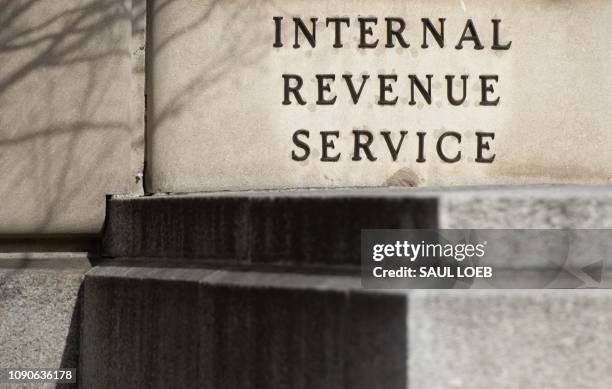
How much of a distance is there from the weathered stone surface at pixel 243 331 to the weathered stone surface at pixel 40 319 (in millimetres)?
299

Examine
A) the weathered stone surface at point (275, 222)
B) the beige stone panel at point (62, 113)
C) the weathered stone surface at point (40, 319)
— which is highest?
the beige stone panel at point (62, 113)

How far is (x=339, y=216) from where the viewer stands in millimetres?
3561

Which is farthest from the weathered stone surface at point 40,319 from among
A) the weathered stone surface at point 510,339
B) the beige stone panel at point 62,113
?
the weathered stone surface at point 510,339

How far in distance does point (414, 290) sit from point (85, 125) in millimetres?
2674

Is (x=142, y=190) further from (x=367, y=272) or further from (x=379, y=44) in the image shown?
(x=367, y=272)

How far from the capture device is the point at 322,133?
5.47m

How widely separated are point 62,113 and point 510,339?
3.00 meters

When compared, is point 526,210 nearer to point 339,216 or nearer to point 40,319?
point 339,216

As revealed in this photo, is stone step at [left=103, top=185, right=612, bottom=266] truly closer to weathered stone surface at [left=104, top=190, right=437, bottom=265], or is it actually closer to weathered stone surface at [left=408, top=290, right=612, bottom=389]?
weathered stone surface at [left=104, top=190, right=437, bottom=265]

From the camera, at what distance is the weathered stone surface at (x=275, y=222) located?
3422 mm

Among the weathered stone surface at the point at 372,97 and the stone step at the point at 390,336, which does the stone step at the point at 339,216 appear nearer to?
the stone step at the point at 390,336

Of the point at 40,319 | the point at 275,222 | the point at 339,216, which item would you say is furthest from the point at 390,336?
the point at 40,319

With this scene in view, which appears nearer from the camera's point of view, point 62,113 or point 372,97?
point 62,113

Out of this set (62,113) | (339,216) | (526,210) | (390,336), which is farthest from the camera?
(62,113)
